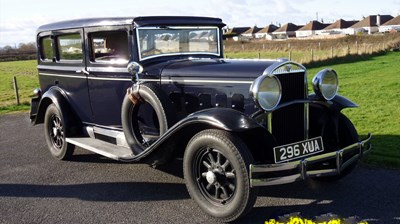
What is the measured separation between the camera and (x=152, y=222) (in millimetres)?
4016

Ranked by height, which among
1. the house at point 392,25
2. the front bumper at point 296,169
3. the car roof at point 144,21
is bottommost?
the front bumper at point 296,169

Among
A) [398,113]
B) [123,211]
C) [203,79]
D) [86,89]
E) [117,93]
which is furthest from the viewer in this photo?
[398,113]

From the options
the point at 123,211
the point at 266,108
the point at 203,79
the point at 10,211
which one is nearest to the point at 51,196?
the point at 10,211

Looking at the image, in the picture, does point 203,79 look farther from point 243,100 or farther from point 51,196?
point 51,196

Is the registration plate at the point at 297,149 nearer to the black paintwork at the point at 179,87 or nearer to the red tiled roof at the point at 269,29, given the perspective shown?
the black paintwork at the point at 179,87

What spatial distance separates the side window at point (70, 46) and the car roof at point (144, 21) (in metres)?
0.15

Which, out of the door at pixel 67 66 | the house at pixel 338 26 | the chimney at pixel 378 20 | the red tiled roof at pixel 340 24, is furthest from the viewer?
the red tiled roof at pixel 340 24

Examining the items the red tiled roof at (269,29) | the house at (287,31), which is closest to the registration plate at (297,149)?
the house at (287,31)

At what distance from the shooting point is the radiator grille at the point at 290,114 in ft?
14.4

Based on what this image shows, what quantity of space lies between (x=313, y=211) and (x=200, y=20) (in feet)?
9.71

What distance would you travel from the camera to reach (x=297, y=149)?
4.19 meters

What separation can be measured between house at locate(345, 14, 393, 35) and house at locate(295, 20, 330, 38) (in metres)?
7.01

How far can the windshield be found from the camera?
5297mm

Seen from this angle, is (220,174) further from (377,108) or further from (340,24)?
(340,24)
